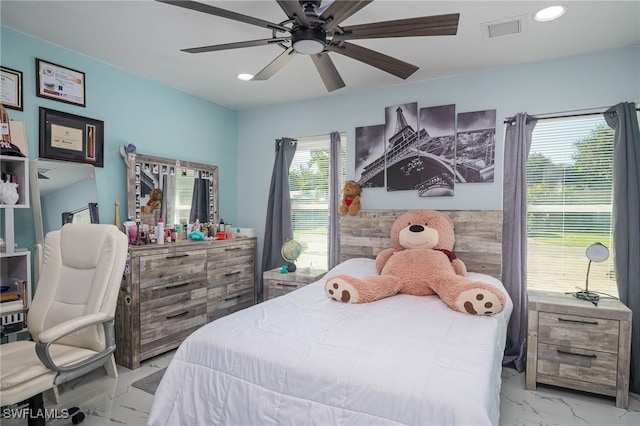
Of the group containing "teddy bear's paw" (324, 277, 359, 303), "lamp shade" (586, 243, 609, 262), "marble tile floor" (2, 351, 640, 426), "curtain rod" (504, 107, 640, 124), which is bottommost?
"marble tile floor" (2, 351, 640, 426)

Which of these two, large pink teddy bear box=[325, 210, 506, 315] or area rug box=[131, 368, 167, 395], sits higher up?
large pink teddy bear box=[325, 210, 506, 315]


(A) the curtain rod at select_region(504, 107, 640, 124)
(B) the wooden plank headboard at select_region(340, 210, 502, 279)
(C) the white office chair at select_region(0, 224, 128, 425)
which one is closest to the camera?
(C) the white office chair at select_region(0, 224, 128, 425)

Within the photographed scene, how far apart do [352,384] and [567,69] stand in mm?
2941

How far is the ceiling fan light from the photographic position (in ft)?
5.44

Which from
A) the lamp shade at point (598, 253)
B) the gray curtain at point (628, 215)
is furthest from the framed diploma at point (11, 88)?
the gray curtain at point (628, 215)

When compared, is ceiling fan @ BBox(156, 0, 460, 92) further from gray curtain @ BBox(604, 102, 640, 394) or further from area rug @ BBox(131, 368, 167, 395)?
area rug @ BBox(131, 368, 167, 395)

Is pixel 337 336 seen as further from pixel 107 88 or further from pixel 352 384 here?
pixel 107 88

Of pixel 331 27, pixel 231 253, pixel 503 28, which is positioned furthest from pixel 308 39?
pixel 231 253

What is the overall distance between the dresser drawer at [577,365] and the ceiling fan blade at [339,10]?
2506 millimetres

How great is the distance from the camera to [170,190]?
3.44m

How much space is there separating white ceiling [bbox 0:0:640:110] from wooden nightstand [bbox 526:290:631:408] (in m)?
1.87

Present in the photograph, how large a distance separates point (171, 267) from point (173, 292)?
23 centimetres

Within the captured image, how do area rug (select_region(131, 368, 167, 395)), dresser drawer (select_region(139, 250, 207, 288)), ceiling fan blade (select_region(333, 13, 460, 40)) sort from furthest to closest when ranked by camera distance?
dresser drawer (select_region(139, 250, 207, 288))
area rug (select_region(131, 368, 167, 395))
ceiling fan blade (select_region(333, 13, 460, 40))

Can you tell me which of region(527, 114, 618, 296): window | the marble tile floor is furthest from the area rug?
region(527, 114, 618, 296): window
